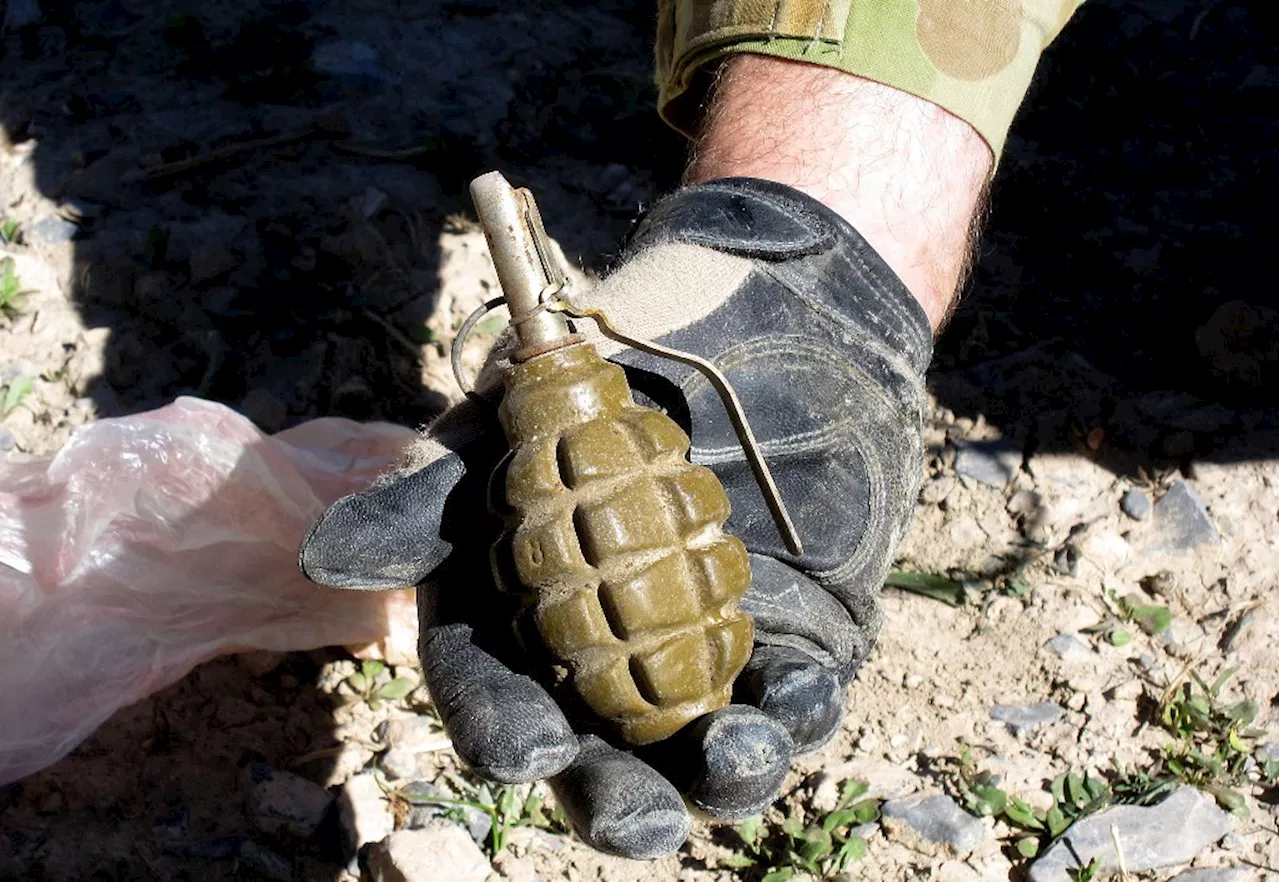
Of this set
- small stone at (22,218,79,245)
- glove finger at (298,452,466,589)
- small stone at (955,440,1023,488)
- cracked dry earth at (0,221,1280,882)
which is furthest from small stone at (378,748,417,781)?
small stone at (22,218,79,245)

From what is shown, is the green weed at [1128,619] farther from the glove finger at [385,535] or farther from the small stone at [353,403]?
the small stone at [353,403]

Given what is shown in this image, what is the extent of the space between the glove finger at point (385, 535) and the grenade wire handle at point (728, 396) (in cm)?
32

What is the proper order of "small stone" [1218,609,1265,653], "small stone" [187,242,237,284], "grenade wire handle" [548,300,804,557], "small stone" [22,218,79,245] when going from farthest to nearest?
"small stone" [22,218,79,245] < "small stone" [187,242,237,284] < "small stone" [1218,609,1265,653] < "grenade wire handle" [548,300,804,557]

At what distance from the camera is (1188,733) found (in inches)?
117

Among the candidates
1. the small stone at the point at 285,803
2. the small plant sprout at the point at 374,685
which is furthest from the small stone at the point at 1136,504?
the small stone at the point at 285,803

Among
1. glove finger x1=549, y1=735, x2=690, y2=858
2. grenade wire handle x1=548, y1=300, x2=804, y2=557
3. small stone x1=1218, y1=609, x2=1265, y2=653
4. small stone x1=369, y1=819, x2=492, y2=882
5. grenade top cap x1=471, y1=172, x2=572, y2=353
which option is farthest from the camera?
small stone x1=1218, y1=609, x2=1265, y2=653

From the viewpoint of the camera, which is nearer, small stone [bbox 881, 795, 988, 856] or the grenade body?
the grenade body

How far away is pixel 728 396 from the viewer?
6.77ft

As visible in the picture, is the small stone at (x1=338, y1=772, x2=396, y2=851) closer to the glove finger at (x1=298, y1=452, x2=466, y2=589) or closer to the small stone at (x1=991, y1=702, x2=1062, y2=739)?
the glove finger at (x1=298, y1=452, x2=466, y2=589)

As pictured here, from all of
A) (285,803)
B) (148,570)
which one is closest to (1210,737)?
(285,803)

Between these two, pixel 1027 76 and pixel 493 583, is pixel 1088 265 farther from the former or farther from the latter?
A: pixel 493 583

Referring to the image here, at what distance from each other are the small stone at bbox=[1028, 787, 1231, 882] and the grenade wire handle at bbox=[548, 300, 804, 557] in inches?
43.9

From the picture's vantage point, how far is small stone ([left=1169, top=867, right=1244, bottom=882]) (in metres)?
2.71

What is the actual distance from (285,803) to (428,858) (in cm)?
37
